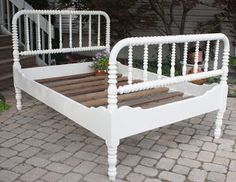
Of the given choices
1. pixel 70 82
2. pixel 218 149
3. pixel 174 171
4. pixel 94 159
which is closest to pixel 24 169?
pixel 94 159

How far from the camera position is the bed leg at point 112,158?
9.98 ft

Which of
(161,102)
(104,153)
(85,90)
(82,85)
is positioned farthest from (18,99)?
(161,102)

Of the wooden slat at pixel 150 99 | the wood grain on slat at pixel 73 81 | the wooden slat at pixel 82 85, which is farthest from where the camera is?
the wood grain on slat at pixel 73 81

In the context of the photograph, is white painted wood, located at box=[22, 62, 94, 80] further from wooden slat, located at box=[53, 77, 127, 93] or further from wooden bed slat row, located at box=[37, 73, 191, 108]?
wooden slat, located at box=[53, 77, 127, 93]

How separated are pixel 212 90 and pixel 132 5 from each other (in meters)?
3.99

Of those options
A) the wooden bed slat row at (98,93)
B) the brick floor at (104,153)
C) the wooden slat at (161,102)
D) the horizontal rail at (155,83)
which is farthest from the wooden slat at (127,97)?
the horizontal rail at (155,83)

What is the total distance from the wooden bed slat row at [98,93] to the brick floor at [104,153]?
454 millimetres

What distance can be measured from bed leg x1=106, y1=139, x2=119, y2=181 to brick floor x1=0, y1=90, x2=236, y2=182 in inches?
3.7

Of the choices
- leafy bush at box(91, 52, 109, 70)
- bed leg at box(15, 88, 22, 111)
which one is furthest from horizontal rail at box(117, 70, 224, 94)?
bed leg at box(15, 88, 22, 111)

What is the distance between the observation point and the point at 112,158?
310 cm

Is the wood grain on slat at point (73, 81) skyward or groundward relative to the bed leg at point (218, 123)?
skyward

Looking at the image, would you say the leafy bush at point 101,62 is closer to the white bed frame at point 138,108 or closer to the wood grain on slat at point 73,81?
the wood grain on slat at point 73,81

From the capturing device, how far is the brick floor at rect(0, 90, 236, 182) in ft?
10.7

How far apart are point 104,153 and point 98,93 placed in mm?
837
